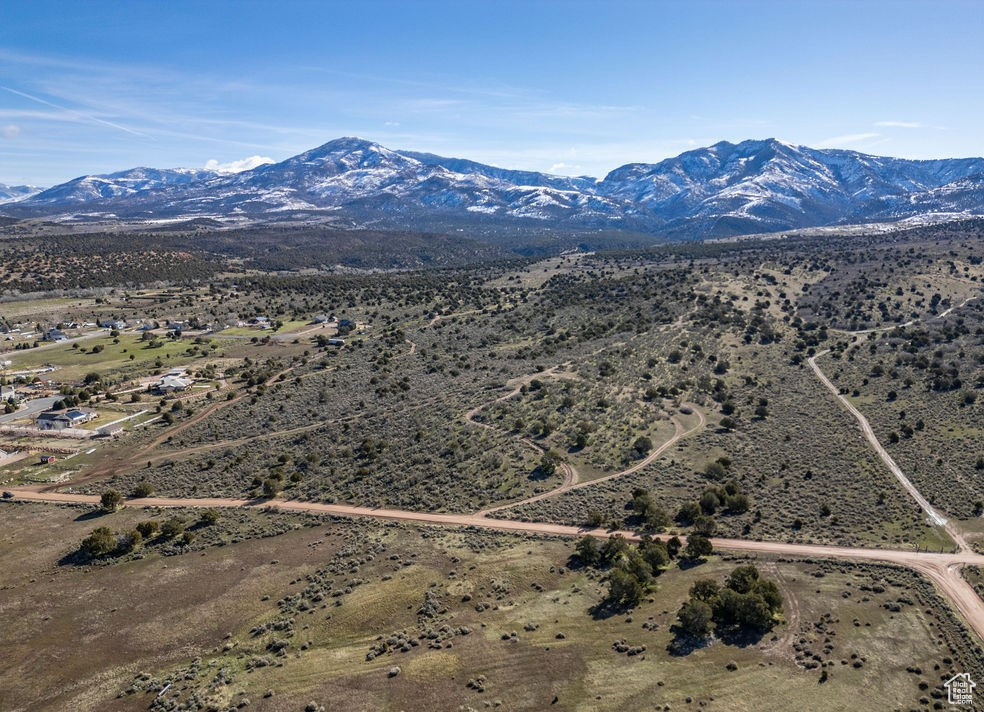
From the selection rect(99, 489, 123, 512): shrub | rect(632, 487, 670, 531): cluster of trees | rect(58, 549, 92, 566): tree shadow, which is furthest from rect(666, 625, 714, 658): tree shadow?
rect(99, 489, 123, 512): shrub

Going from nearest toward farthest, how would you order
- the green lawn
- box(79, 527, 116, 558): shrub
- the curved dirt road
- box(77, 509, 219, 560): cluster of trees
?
box(79, 527, 116, 558): shrub
box(77, 509, 219, 560): cluster of trees
the curved dirt road
the green lawn

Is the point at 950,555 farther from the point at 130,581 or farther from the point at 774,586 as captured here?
the point at 130,581

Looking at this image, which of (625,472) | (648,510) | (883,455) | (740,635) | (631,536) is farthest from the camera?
(883,455)

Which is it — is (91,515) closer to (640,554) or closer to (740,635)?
(640,554)

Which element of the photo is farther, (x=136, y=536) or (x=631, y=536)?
(x=136, y=536)

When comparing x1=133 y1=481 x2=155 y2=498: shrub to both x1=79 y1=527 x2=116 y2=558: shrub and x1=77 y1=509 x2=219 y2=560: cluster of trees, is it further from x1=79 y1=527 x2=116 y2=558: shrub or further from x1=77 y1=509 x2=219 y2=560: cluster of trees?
x1=79 y1=527 x2=116 y2=558: shrub

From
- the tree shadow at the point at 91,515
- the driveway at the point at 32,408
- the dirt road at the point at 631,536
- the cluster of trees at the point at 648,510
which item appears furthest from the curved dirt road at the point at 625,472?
the driveway at the point at 32,408

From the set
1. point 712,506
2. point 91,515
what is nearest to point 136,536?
point 91,515
